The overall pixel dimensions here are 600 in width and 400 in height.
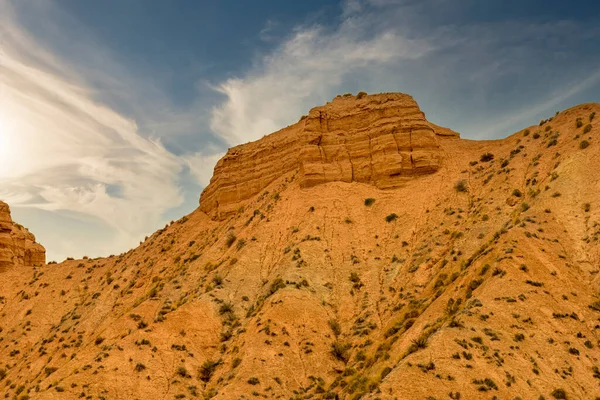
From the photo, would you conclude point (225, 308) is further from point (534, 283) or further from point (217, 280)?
point (534, 283)

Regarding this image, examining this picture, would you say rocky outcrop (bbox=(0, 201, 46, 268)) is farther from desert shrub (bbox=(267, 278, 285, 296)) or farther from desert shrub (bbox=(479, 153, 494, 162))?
desert shrub (bbox=(479, 153, 494, 162))

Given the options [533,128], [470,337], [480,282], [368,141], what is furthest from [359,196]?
[470,337]

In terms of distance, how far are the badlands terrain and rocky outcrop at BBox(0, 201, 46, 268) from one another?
998 cm

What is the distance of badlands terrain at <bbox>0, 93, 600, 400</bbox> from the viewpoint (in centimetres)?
2088

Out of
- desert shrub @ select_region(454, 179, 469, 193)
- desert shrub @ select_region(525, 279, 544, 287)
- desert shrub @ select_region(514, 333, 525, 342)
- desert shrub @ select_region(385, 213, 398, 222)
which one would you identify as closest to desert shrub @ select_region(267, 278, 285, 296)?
desert shrub @ select_region(385, 213, 398, 222)

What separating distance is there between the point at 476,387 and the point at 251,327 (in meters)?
15.1

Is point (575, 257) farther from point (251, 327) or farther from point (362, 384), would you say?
point (251, 327)

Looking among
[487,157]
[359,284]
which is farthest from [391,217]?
[487,157]

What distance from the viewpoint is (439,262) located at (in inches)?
1225

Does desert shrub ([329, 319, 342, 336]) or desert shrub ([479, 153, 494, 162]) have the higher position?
desert shrub ([479, 153, 494, 162])

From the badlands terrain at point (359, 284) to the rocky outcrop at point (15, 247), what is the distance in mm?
9975

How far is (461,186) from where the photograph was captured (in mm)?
40438

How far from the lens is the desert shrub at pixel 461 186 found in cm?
4012

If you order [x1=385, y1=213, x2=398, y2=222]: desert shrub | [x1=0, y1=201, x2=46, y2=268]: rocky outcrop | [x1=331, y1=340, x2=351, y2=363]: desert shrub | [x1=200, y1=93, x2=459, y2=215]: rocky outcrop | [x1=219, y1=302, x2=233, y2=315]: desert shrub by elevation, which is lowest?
[x1=331, y1=340, x2=351, y2=363]: desert shrub
